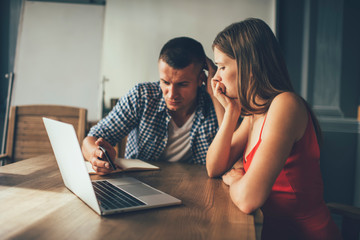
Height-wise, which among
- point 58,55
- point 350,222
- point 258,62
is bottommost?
point 350,222

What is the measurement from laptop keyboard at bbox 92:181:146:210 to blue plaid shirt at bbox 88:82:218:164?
67 centimetres

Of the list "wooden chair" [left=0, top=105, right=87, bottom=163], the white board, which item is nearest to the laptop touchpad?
"wooden chair" [left=0, top=105, right=87, bottom=163]

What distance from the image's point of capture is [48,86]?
319 centimetres

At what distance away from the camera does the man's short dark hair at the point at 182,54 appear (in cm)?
146

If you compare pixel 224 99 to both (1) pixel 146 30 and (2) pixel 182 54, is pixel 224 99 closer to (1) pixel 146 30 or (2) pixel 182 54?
(2) pixel 182 54

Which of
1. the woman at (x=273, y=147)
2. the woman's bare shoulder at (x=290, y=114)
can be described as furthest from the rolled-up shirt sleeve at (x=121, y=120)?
the woman's bare shoulder at (x=290, y=114)

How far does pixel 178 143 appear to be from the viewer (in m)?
1.66

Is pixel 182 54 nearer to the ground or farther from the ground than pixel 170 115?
farther from the ground

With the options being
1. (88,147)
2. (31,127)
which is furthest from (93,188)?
(31,127)

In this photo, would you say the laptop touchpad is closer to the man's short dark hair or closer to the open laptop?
the open laptop

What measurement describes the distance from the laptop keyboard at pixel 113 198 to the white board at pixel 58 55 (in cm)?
237

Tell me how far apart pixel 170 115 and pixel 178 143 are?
0.54 ft

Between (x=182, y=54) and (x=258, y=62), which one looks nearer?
(x=258, y=62)

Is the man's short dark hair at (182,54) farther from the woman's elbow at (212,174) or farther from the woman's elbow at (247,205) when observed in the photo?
the woman's elbow at (247,205)
